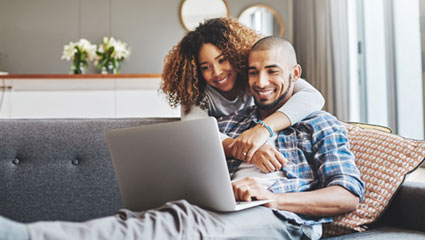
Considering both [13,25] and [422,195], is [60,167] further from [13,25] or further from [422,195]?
[13,25]

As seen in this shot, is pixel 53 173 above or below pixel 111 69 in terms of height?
below

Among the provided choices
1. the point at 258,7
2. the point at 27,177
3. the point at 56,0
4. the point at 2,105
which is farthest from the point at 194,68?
the point at 56,0

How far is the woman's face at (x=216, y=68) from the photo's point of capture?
1.60m

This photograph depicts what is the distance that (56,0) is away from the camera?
455 centimetres

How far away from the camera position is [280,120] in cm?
135

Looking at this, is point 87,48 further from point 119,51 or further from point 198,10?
point 198,10

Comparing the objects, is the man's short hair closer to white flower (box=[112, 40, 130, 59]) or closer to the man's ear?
the man's ear

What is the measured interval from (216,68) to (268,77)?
253 mm

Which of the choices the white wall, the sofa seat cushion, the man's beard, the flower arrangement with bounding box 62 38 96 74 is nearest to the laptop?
the sofa seat cushion

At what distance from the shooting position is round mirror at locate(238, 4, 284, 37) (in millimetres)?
4566

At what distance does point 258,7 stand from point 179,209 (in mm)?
3965

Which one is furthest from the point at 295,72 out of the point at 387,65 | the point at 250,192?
the point at 387,65

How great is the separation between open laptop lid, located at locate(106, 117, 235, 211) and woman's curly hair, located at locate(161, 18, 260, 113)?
0.59 m

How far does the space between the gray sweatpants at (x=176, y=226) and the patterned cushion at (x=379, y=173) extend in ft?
0.75
